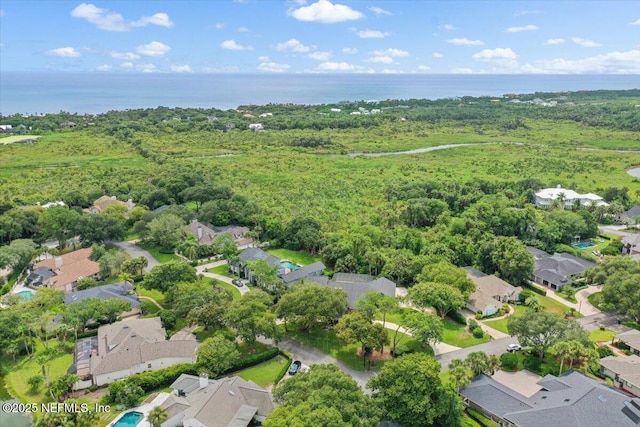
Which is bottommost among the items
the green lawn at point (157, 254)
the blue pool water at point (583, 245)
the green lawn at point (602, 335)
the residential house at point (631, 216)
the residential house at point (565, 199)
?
the green lawn at point (602, 335)

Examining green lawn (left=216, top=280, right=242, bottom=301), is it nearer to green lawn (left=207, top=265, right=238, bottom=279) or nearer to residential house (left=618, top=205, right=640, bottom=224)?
green lawn (left=207, top=265, right=238, bottom=279)

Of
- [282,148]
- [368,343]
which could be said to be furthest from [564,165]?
[368,343]

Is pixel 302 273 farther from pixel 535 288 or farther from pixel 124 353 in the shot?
pixel 535 288

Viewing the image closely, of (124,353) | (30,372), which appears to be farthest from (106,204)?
(124,353)

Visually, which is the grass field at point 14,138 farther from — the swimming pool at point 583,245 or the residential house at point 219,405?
the swimming pool at point 583,245

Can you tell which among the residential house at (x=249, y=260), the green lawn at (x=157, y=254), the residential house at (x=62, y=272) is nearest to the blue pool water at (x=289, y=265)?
the residential house at (x=249, y=260)

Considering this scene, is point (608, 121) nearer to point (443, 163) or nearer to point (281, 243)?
point (443, 163)
